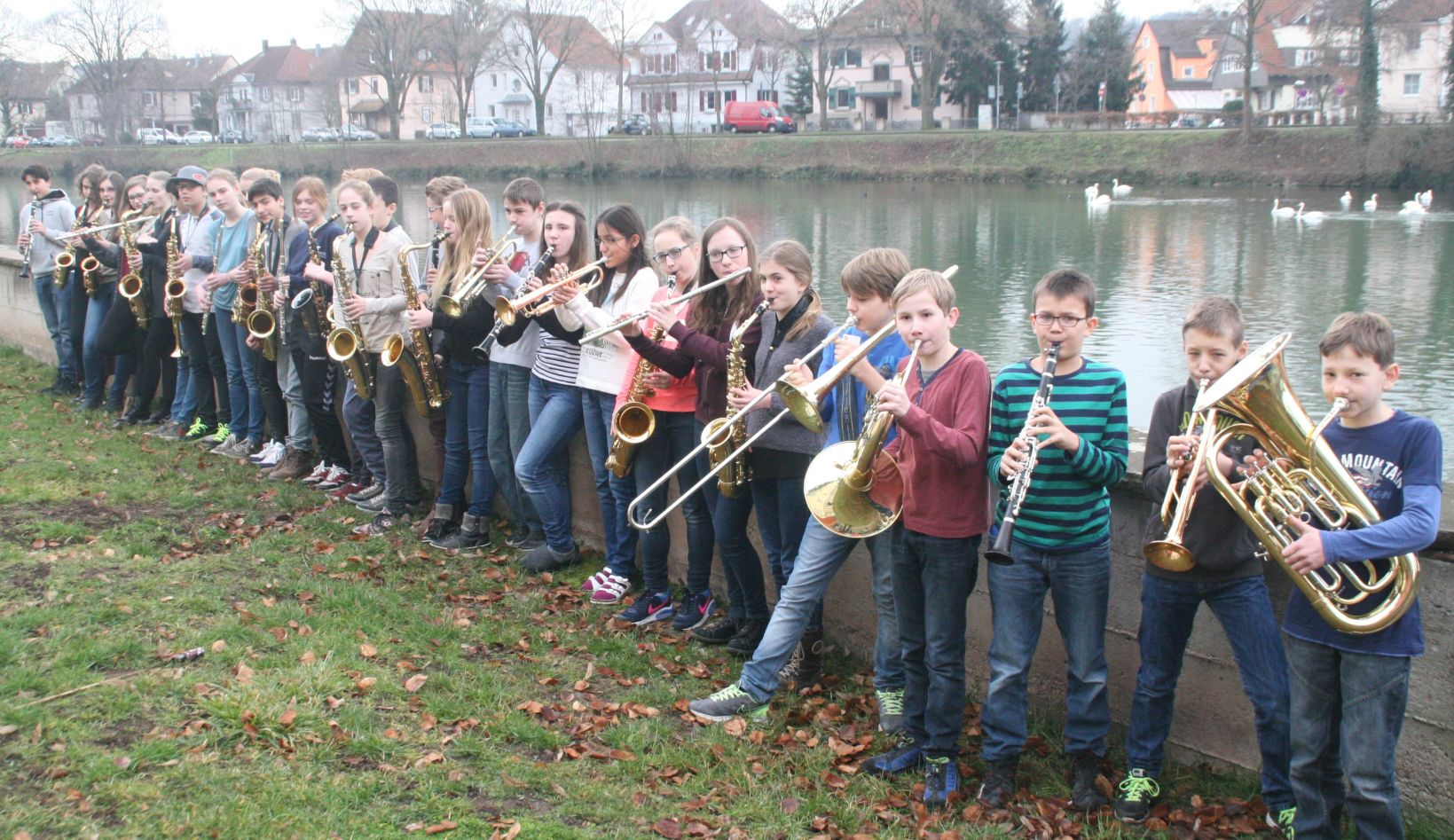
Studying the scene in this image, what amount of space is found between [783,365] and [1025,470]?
1.46 m

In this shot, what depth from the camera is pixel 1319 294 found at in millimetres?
18828

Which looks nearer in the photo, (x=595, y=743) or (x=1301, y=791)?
(x=1301, y=791)

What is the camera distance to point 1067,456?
4.06 metres

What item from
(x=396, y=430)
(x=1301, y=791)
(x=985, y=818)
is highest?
(x=396, y=430)

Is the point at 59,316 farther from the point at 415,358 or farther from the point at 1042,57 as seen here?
the point at 1042,57

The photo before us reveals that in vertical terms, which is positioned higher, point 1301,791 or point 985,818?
point 1301,791

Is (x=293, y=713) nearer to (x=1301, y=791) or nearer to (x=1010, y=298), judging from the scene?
(x=1301, y=791)

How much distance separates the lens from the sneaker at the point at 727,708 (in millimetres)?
4883

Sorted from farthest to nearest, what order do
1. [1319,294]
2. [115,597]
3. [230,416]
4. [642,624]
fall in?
1. [1319,294]
2. [230,416]
3. [642,624]
4. [115,597]

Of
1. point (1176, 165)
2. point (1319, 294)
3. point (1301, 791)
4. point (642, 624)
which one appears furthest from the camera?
point (1176, 165)

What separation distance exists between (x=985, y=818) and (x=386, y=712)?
226 cm

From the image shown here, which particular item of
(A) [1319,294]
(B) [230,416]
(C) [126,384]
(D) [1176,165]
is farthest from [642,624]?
(D) [1176,165]

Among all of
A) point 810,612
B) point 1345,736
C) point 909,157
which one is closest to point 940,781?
point 810,612

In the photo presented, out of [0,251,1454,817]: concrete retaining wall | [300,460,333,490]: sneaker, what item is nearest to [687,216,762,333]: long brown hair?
[0,251,1454,817]: concrete retaining wall
